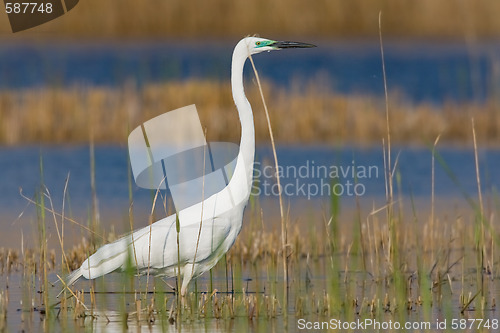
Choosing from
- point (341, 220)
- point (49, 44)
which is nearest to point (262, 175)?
point (341, 220)

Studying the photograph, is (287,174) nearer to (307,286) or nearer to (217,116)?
(217,116)

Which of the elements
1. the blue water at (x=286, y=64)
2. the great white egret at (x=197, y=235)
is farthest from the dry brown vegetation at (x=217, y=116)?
the great white egret at (x=197, y=235)

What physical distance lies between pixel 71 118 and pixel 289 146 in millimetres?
3334

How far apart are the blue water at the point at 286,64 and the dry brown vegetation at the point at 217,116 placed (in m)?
2.03

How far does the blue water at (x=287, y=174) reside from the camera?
11.2 meters

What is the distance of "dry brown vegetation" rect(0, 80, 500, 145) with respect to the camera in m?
14.9

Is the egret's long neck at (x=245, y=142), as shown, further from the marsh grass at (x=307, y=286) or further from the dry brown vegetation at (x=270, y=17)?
the dry brown vegetation at (x=270, y=17)

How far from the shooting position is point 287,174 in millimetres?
12688

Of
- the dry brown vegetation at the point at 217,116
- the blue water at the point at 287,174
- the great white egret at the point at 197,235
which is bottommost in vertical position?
the great white egret at the point at 197,235

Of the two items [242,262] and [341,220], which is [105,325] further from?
[341,220]

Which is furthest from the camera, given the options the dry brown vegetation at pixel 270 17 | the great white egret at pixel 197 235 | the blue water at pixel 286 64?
the dry brown vegetation at pixel 270 17

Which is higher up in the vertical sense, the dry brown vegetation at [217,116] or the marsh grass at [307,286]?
the dry brown vegetation at [217,116]

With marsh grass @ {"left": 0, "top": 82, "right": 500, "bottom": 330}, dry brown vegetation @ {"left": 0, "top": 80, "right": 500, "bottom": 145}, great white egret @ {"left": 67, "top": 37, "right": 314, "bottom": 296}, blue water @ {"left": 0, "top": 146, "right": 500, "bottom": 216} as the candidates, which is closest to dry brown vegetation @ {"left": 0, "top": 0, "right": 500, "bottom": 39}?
dry brown vegetation @ {"left": 0, "top": 80, "right": 500, "bottom": 145}

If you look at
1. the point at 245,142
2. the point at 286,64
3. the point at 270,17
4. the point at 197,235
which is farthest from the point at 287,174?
the point at 286,64
